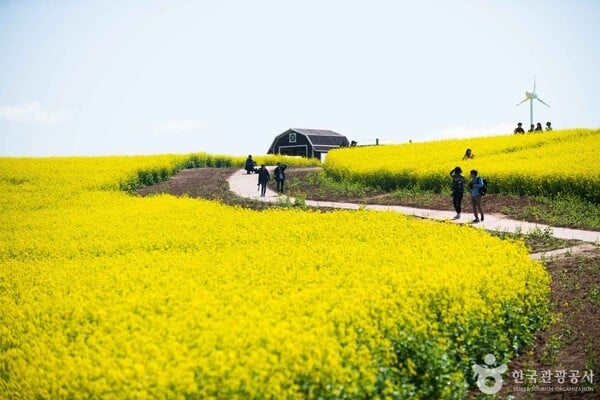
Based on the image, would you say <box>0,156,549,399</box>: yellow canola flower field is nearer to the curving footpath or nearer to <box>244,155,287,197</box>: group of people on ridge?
the curving footpath

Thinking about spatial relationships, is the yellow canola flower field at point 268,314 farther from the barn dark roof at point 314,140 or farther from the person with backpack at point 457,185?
the barn dark roof at point 314,140

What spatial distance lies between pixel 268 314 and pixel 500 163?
29.1 m

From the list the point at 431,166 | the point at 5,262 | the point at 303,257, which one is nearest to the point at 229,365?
the point at 303,257

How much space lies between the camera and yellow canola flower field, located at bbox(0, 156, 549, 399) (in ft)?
23.4

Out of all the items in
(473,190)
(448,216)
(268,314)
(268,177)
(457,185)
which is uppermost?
(268,177)

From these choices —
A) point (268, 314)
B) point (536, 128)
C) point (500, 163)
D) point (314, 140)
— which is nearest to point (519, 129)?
point (536, 128)

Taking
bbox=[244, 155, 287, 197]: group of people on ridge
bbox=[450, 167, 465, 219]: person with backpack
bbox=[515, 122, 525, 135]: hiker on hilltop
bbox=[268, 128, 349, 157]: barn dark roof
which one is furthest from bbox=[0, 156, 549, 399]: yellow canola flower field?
bbox=[268, 128, 349, 157]: barn dark roof

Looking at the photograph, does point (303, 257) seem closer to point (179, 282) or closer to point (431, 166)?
point (179, 282)

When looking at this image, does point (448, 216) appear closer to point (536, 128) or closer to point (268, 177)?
point (268, 177)

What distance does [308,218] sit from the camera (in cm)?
2133

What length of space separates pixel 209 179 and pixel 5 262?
2749 cm

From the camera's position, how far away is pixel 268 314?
27.9ft

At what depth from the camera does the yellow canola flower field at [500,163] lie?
29.0m

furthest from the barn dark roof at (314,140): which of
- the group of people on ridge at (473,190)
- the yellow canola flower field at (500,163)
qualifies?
the group of people on ridge at (473,190)
